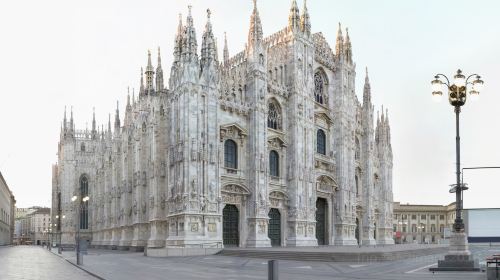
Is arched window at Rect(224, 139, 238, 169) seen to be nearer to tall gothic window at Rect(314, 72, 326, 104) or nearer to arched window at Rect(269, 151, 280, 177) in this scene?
arched window at Rect(269, 151, 280, 177)

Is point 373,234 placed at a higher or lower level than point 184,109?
lower

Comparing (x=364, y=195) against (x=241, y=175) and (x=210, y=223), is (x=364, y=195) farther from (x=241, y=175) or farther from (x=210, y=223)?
(x=210, y=223)

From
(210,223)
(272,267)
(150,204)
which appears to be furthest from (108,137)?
(272,267)

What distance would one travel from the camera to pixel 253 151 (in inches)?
1884

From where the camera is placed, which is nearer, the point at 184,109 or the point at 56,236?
the point at 184,109

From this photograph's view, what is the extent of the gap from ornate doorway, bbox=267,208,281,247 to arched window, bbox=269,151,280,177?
3372mm

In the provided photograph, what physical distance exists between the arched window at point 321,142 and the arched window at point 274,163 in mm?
7102

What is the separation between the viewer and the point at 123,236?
6319cm

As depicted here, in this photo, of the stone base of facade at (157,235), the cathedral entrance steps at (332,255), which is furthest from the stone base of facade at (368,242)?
the stone base of facade at (157,235)

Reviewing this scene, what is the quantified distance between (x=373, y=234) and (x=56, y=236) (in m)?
60.7

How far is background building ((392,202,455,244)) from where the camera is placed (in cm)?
14325

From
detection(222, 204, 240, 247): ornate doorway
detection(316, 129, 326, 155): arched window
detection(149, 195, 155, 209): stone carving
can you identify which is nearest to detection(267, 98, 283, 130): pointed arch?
detection(316, 129, 326, 155): arched window

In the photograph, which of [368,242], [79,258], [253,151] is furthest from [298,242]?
[79,258]

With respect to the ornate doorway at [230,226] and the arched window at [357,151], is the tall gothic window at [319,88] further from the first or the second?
the ornate doorway at [230,226]
